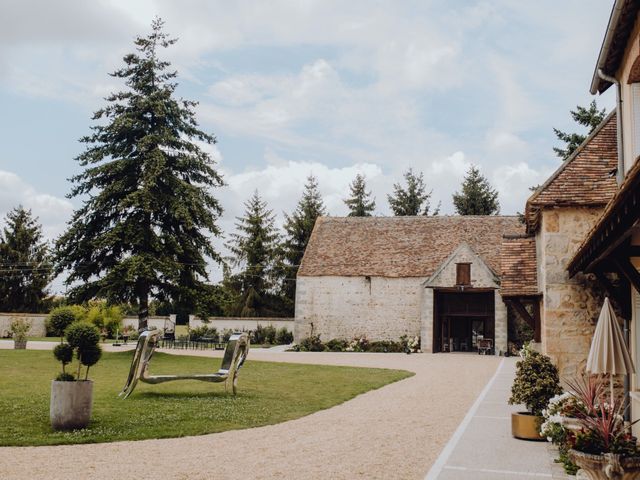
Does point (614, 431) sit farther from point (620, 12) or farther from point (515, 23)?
point (515, 23)

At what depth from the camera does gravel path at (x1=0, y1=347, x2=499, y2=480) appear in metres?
7.43

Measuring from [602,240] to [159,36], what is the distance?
27.7 m

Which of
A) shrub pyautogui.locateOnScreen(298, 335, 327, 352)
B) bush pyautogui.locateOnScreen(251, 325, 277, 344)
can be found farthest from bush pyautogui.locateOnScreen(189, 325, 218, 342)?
shrub pyautogui.locateOnScreen(298, 335, 327, 352)

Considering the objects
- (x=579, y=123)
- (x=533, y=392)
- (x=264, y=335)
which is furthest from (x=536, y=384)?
(x=264, y=335)

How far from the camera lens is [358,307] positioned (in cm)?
3794

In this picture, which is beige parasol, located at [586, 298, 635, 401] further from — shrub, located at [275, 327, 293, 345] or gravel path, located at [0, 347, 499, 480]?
shrub, located at [275, 327, 293, 345]

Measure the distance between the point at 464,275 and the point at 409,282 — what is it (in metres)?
3.56


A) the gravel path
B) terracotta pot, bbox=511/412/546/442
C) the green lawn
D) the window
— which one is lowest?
the green lawn

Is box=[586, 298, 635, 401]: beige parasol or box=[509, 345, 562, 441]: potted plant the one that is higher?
box=[586, 298, 635, 401]: beige parasol

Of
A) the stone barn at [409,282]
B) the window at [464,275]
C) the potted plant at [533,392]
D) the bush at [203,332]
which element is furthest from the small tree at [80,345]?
the bush at [203,332]

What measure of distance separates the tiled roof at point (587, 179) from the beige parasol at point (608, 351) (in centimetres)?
424

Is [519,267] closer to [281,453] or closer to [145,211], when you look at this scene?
[281,453]

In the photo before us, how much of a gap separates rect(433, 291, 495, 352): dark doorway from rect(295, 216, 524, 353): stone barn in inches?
2.1

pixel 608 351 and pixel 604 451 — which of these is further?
pixel 608 351
